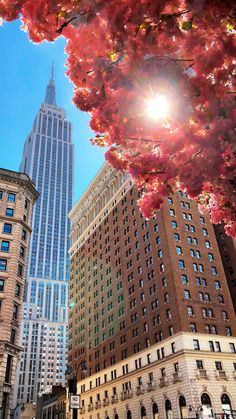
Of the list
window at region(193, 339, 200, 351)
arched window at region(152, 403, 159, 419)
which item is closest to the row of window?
window at region(193, 339, 200, 351)

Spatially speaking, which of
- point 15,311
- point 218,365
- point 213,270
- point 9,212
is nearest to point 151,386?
point 218,365

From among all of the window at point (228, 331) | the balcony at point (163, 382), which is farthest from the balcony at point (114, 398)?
the window at point (228, 331)

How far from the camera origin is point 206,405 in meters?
50.8

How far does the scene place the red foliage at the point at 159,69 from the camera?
21.5ft

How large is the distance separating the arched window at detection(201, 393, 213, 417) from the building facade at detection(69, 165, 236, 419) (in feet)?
3.86

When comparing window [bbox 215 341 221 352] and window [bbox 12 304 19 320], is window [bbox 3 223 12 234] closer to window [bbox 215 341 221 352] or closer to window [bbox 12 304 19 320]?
window [bbox 12 304 19 320]

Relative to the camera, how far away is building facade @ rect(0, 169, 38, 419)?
44.5 meters

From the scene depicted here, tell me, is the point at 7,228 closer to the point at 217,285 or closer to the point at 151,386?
the point at 151,386

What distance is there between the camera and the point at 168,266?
202 ft

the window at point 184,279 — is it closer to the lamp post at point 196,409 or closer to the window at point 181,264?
the window at point 181,264

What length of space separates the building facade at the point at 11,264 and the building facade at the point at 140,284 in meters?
8.98

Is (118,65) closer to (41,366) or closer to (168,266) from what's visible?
(168,266)

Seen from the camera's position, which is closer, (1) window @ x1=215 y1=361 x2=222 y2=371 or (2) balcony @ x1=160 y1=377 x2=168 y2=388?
(1) window @ x1=215 y1=361 x2=222 y2=371

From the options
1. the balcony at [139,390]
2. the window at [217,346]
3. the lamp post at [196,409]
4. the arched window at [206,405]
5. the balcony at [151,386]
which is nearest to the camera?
the lamp post at [196,409]
